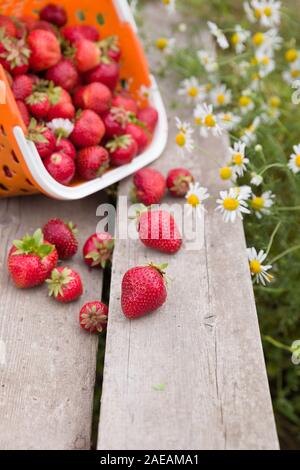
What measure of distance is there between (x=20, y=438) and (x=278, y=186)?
113 cm

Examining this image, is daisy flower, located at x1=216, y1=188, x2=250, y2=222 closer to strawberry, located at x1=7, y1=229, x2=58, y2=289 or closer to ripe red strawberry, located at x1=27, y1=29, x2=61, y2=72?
strawberry, located at x1=7, y1=229, x2=58, y2=289

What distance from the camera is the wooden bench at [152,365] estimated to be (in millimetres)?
1326

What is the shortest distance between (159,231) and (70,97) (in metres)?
0.51

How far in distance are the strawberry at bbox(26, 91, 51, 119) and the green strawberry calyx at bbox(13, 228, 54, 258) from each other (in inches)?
15.0

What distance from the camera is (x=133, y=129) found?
79.5 inches

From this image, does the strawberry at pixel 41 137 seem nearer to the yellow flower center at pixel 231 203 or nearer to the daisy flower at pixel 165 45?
the yellow flower center at pixel 231 203

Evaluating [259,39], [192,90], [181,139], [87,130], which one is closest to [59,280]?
[87,130]

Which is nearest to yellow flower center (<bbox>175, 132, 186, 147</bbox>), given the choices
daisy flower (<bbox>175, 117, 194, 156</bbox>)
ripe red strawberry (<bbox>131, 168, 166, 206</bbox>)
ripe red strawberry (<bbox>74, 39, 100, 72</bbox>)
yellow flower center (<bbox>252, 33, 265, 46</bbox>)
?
daisy flower (<bbox>175, 117, 194, 156</bbox>)

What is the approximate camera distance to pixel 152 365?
1.45 meters

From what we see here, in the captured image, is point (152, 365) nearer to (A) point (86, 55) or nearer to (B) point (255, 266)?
(B) point (255, 266)

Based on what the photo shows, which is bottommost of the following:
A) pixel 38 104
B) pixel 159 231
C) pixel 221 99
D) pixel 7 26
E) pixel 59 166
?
pixel 221 99

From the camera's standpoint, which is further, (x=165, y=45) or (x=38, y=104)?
(x=165, y=45)

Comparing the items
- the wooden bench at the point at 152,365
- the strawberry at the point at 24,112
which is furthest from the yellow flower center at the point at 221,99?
the strawberry at the point at 24,112

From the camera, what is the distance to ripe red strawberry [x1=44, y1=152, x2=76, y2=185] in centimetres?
182
